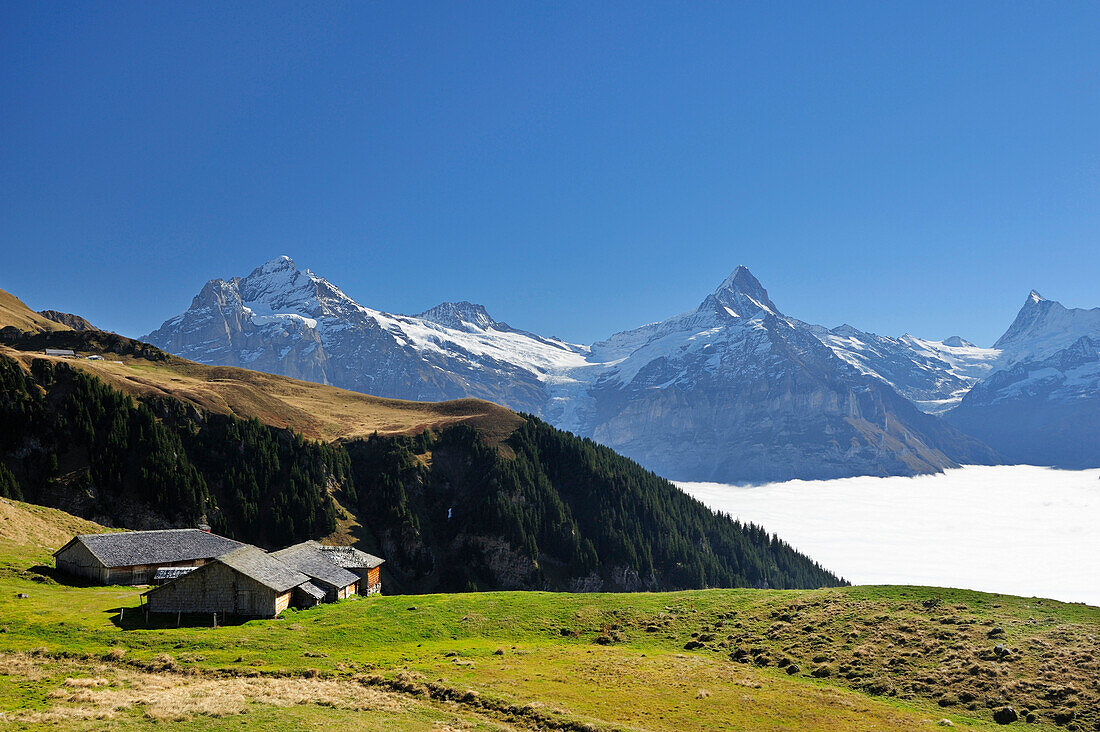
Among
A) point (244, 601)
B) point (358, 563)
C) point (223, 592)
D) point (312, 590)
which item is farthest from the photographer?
point (358, 563)

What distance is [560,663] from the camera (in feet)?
173

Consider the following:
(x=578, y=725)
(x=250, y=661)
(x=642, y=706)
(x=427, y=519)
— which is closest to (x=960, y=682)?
(x=642, y=706)

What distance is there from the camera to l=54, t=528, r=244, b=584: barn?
229 feet

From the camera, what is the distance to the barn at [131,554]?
6981 cm

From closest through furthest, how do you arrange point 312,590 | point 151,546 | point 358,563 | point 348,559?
point 312,590 < point 151,546 < point 348,559 < point 358,563

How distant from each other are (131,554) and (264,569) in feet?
63.7

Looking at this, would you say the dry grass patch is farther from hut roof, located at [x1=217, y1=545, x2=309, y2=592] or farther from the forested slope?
the forested slope

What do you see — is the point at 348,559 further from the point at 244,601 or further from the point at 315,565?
the point at 244,601

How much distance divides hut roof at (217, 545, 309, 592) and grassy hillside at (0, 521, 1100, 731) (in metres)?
3.96

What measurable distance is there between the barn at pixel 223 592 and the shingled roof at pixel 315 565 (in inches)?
367

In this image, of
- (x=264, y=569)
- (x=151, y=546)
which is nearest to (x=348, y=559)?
(x=264, y=569)

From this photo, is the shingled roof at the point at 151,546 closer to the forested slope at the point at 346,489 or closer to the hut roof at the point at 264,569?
the hut roof at the point at 264,569

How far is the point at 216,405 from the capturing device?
151 meters

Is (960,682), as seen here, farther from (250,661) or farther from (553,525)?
(553,525)
